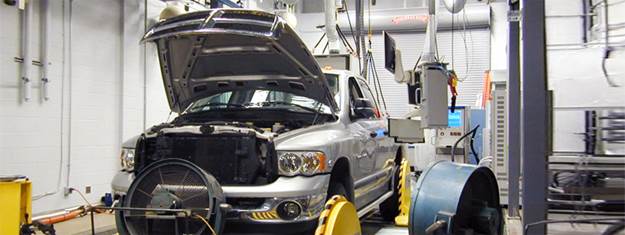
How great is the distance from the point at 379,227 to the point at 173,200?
2.99 m

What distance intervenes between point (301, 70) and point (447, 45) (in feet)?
31.9

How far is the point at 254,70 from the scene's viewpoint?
4449 mm

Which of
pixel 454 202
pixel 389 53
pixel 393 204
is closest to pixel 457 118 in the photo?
pixel 393 204

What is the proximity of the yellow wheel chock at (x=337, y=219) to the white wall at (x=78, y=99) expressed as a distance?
14.5 feet

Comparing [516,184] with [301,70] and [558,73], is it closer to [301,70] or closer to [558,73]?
[558,73]

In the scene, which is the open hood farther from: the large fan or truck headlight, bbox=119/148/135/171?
the large fan

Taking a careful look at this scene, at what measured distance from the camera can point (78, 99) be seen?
704cm

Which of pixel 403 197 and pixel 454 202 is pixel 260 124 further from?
pixel 403 197

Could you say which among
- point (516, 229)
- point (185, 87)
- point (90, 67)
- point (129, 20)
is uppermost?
point (129, 20)

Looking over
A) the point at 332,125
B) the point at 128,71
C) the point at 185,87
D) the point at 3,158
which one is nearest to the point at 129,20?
the point at 128,71

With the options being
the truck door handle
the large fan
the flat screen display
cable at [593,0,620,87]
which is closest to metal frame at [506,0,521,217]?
cable at [593,0,620,87]

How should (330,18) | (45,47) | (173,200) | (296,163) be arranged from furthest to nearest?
(330,18) → (45,47) → (296,163) → (173,200)

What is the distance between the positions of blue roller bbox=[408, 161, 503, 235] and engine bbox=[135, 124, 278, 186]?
3.46 feet

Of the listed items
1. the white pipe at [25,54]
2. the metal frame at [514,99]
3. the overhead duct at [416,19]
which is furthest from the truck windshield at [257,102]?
the overhead duct at [416,19]
